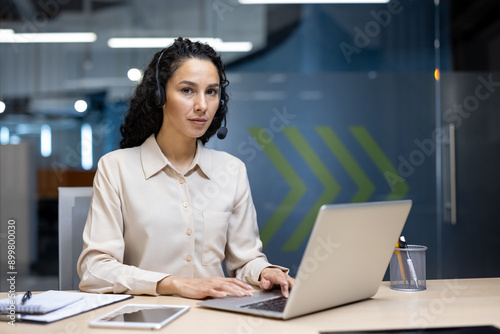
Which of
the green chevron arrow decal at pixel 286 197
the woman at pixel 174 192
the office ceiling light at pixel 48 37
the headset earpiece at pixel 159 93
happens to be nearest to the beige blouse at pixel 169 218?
the woman at pixel 174 192

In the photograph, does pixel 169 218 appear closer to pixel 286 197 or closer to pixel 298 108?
pixel 286 197

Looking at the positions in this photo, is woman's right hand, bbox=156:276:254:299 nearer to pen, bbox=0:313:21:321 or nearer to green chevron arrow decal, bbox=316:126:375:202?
pen, bbox=0:313:21:321

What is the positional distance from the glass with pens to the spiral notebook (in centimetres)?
87

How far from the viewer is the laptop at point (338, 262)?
1.11 metres

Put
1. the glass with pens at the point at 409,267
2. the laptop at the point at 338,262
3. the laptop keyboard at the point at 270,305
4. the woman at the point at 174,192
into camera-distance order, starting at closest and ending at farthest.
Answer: the laptop at the point at 338,262, the laptop keyboard at the point at 270,305, the glass with pens at the point at 409,267, the woman at the point at 174,192

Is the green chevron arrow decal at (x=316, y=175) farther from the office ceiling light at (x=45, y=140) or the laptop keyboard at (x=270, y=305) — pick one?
the laptop keyboard at (x=270, y=305)

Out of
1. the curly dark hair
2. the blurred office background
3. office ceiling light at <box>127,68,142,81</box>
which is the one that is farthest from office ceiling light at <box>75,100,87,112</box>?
the curly dark hair

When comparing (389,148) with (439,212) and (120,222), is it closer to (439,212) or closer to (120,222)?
(439,212)

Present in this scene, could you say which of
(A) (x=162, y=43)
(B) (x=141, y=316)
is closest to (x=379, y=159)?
(A) (x=162, y=43)

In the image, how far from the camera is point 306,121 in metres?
3.61

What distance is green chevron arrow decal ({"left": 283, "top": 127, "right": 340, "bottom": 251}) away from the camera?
3600 millimetres

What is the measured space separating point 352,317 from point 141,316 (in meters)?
0.47

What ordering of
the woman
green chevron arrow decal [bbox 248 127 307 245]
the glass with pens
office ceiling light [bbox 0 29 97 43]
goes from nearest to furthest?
the glass with pens, the woman, office ceiling light [bbox 0 29 97 43], green chevron arrow decal [bbox 248 127 307 245]

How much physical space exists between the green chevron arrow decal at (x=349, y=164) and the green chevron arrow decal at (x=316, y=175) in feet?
0.40
